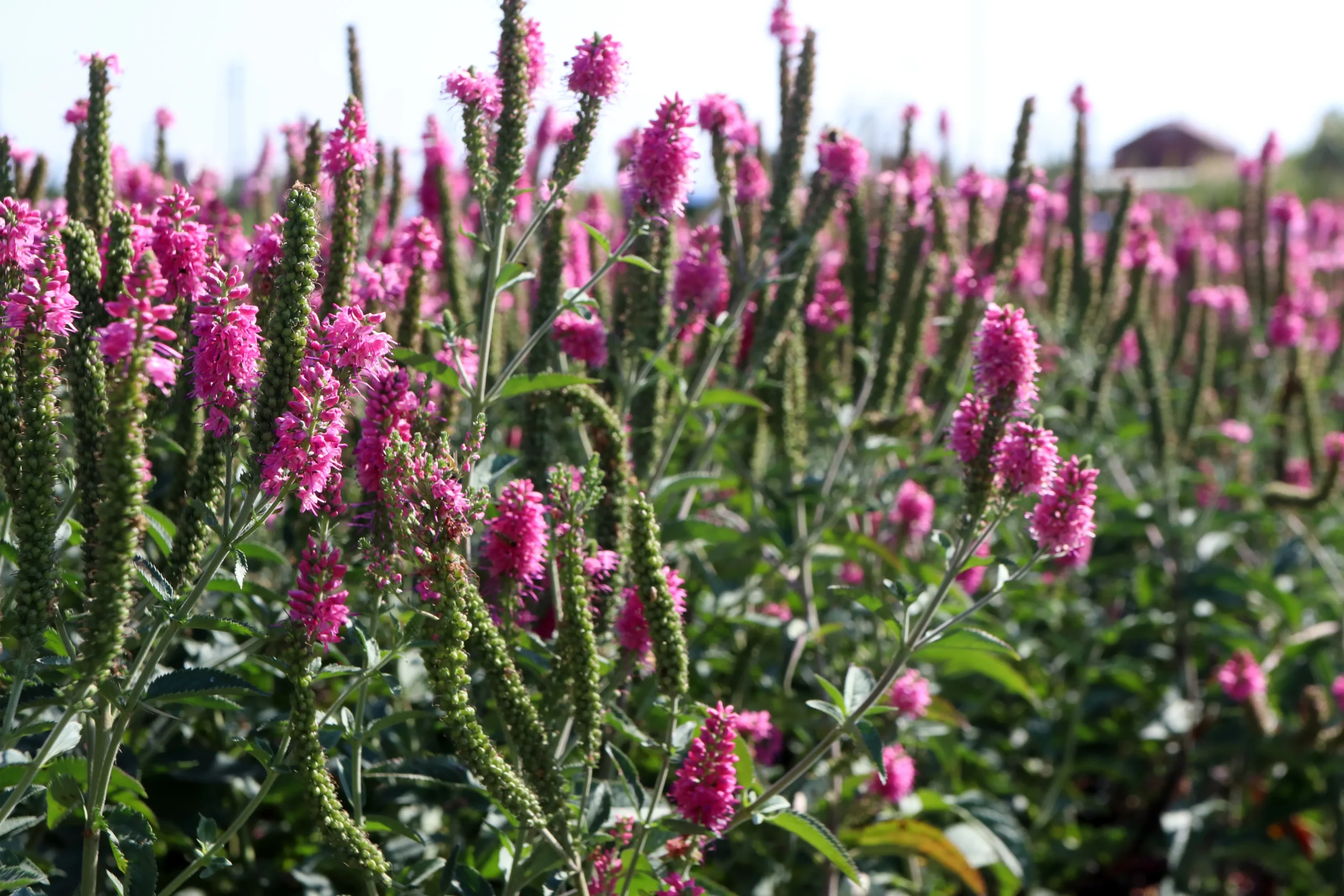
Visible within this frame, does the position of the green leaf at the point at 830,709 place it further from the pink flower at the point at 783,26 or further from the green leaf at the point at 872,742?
the pink flower at the point at 783,26

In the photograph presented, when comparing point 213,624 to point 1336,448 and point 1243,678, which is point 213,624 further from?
point 1336,448

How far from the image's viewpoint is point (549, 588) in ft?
9.22

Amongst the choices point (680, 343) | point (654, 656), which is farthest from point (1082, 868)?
point (654, 656)

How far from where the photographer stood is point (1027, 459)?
Answer: 7.32ft

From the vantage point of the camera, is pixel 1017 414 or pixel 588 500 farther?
pixel 1017 414

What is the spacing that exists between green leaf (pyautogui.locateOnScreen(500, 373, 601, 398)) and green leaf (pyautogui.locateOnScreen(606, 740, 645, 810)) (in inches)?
30.2

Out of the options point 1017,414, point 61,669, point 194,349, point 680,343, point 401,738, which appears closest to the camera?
point 194,349

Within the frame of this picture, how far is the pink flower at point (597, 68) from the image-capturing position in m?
2.37

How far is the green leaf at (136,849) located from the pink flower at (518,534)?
0.77 meters

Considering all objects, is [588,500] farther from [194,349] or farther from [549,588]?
[549,588]

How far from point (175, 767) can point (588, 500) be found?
1468mm

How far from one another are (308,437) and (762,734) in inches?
66.8

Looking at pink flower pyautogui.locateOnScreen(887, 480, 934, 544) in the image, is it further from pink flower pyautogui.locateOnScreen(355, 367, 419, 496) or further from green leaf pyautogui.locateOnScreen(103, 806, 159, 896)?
green leaf pyautogui.locateOnScreen(103, 806, 159, 896)

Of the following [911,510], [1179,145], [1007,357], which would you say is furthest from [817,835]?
[1179,145]
